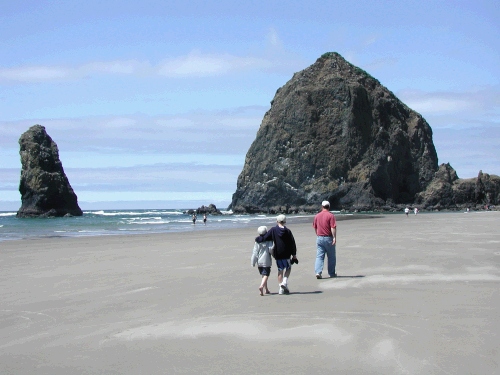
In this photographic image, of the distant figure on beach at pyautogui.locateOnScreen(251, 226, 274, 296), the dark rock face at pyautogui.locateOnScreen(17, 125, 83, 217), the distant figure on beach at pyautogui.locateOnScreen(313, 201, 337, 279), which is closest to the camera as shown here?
the distant figure on beach at pyautogui.locateOnScreen(251, 226, 274, 296)

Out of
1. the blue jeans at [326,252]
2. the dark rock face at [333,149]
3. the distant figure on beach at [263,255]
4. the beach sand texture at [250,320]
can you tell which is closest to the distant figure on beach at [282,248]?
the distant figure on beach at [263,255]

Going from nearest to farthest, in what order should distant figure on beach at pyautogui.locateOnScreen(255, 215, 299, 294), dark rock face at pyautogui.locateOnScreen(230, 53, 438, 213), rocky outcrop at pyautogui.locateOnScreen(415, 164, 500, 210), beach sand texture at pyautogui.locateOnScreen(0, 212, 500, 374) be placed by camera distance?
beach sand texture at pyautogui.locateOnScreen(0, 212, 500, 374)
distant figure on beach at pyautogui.locateOnScreen(255, 215, 299, 294)
dark rock face at pyautogui.locateOnScreen(230, 53, 438, 213)
rocky outcrop at pyautogui.locateOnScreen(415, 164, 500, 210)

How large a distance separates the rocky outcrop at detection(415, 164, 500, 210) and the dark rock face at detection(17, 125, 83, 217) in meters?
73.4

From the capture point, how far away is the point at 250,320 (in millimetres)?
7883

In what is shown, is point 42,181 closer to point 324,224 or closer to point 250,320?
point 324,224

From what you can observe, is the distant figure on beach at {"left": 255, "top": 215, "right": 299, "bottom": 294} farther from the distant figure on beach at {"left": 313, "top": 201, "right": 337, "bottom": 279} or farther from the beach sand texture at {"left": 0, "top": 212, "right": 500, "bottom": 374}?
the distant figure on beach at {"left": 313, "top": 201, "right": 337, "bottom": 279}

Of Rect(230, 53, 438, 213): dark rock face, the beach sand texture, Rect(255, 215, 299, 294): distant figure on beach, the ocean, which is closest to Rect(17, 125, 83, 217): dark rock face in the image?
Rect(230, 53, 438, 213): dark rock face

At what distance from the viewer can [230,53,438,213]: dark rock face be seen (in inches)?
4670

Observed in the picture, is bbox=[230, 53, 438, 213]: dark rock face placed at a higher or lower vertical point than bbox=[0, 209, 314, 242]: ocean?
higher

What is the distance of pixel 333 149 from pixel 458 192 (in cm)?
2849

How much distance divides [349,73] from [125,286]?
130 metres

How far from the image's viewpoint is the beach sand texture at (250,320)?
19.4ft

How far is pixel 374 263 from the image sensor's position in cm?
1459

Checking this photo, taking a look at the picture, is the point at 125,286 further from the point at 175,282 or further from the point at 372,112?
the point at 372,112
